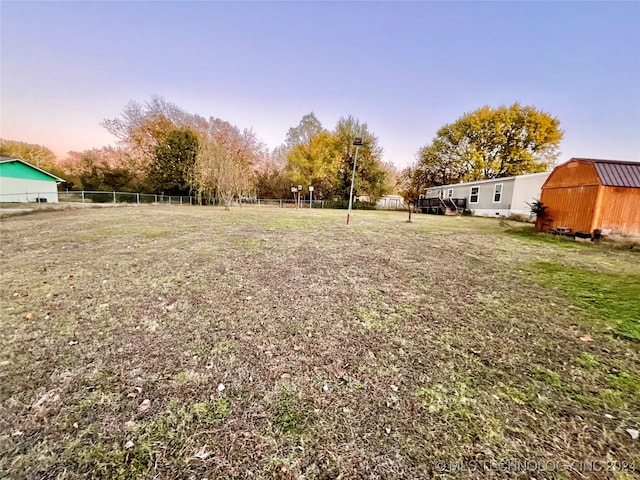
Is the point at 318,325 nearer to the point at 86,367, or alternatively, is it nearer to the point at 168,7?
the point at 86,367

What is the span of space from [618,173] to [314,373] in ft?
35.0

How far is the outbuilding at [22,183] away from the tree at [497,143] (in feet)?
111

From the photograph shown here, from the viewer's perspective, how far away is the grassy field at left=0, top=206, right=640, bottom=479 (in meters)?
1.28

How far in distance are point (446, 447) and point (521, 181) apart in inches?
770

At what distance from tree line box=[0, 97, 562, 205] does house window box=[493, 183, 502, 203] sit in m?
7.19

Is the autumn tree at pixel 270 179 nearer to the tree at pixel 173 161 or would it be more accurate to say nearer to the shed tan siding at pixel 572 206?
the tree at pixel 173 161

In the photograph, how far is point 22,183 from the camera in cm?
1823

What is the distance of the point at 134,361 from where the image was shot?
6.62 feet

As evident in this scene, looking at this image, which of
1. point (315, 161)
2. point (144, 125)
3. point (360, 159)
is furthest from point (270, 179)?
point (144, 125)

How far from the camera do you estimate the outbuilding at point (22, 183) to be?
17.0 meters

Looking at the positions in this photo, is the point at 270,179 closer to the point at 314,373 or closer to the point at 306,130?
the point at 306,130

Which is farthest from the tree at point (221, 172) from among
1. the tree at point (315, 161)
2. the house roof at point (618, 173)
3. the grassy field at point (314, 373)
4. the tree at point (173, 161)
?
the house roof at point (618, 173)

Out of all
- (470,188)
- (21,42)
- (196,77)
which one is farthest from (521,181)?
(21,42)

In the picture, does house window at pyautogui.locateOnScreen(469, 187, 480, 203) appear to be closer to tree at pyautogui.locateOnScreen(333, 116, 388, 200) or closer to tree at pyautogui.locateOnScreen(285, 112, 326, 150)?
tree at pyautogui.locateOnScreen(333, 116, 388, 200)
